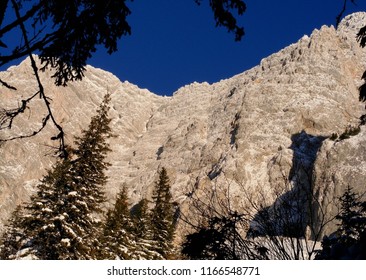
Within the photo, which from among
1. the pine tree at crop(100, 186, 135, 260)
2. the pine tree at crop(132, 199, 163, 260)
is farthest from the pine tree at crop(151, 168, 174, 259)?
the pine tree at crop(100, 186, 135, 260)

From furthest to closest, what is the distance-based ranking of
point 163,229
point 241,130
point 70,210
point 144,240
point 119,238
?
point 241,130, point 163,229, point 144,240, point 119,238, point 70,210

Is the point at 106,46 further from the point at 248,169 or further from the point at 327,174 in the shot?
the point at 248,169

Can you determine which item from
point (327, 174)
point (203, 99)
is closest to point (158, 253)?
point (327, 174)

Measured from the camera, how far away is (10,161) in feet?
326

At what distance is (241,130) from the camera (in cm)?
8550

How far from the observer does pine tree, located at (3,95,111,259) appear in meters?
18.3

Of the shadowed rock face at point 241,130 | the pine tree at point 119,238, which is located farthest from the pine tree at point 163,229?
the shadowed rock face at point 241,130

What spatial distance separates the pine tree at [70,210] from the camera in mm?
18281

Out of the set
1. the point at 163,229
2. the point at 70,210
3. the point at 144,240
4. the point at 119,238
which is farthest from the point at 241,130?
the point at 70,210

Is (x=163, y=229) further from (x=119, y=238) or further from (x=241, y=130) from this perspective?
(x=241, y=130)

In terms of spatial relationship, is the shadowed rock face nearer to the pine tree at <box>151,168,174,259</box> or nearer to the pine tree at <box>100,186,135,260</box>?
the pine tree at <box>151,168,174,259</box>

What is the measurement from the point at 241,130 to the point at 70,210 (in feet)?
225

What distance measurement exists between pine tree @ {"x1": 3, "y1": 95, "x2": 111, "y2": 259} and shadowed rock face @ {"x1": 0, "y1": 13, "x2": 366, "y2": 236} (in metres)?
42.9
